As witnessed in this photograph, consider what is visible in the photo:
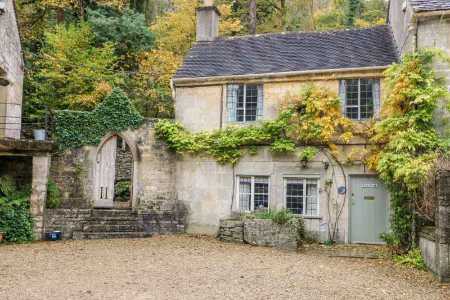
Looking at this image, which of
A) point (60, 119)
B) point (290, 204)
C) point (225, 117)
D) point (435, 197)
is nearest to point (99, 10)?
point (60, 119)

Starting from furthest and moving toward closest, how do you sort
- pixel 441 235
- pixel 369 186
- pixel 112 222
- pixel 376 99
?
1. pixel 112 222
2. pixel 376 99
3. pixel 369 186
4. pixel 441 235

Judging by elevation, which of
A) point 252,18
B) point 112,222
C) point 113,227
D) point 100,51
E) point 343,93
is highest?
point 252,18

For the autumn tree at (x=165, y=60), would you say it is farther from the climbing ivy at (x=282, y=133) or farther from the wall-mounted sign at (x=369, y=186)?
the wall-mounted sign at (x=369, y=186)

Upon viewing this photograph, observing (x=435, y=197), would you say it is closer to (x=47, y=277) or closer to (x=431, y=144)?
(x=431, y=144)

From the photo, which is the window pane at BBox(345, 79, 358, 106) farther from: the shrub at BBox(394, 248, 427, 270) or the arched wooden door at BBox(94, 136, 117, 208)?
the arched wooden door at BBox(94, 136, 117, 208)

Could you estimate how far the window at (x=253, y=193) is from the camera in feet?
50.4

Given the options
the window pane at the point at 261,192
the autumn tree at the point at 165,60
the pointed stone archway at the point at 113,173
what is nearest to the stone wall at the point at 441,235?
the window pane at the point at 261,192

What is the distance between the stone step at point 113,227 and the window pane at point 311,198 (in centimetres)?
597

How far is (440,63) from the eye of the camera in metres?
12.6

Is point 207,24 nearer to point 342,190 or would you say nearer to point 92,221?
point 342,190

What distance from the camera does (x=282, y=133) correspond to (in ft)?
49.4

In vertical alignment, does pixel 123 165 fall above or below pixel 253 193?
above

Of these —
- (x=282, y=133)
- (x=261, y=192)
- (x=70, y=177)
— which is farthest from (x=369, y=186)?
(x=70, y=177)

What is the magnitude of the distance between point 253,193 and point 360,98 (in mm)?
4973
